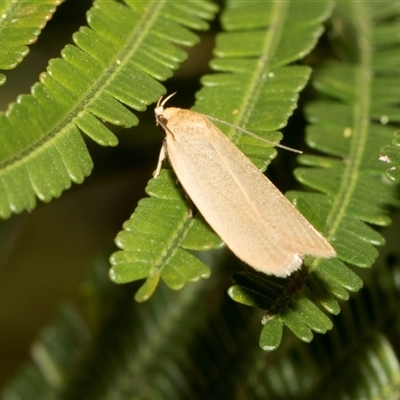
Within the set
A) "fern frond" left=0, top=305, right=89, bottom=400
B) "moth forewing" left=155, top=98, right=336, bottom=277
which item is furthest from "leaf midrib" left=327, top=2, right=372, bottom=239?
"fern frond" left=0, top=305, right=89, bottom=400

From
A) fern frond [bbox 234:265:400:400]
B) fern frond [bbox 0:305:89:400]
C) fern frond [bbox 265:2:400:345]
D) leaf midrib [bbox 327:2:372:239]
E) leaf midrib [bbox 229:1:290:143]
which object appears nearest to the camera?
fern frond [bbox 265:2:400:345]

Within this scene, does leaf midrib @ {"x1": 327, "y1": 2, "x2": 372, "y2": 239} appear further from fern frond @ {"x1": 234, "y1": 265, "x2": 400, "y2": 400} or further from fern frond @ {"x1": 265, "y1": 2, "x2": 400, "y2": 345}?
fern frond @ {"x1": 234, "y1": 265, "x2": 400, "y2": 400}

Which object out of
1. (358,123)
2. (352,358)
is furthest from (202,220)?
(352,358)

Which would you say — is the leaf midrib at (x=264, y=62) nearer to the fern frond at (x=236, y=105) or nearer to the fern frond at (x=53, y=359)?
the fern frond at (x=236, y=105)

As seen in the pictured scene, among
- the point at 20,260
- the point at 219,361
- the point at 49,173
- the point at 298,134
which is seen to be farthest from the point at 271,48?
the point at 20,260

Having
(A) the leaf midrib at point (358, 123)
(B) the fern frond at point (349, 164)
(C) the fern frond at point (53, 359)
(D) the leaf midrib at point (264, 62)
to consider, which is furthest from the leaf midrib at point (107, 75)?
(C) the fern frond at point (53, 359)

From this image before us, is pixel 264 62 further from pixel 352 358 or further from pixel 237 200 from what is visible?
pixel 352 358
